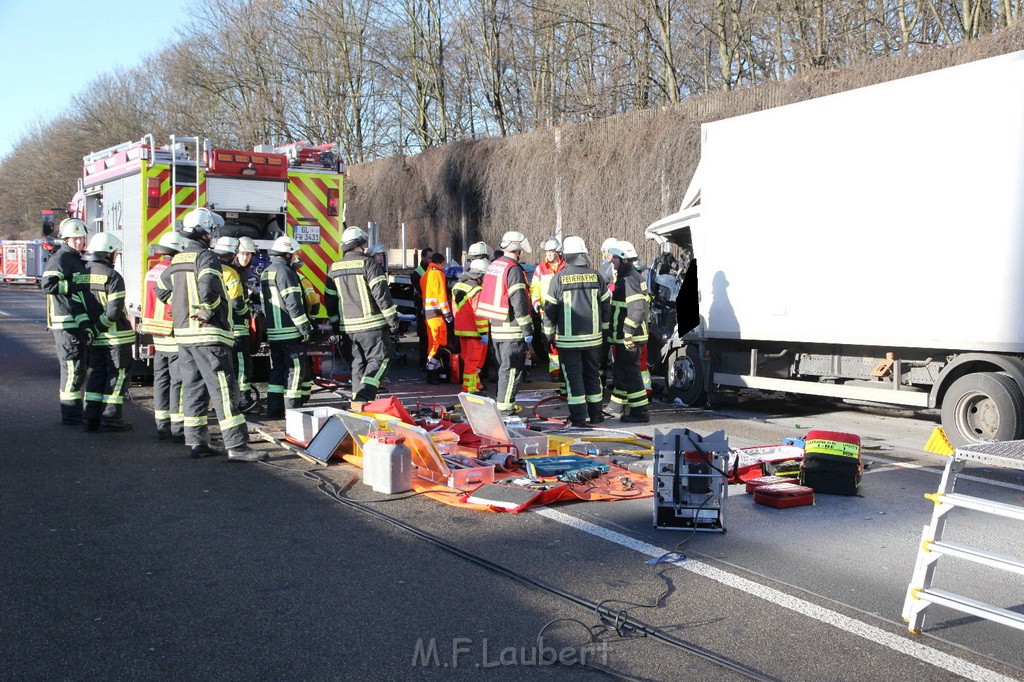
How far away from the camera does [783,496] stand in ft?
22.1

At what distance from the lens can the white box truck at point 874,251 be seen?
28.6ft

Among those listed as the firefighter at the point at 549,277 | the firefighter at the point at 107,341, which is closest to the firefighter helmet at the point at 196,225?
the firefighter at the point at 107,341

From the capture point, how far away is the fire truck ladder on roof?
39.8 ft

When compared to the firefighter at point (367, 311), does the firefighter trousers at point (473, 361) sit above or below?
below

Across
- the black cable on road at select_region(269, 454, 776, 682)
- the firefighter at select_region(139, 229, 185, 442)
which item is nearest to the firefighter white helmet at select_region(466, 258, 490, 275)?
the firefighter at select_region(139, 229, 185, 442)

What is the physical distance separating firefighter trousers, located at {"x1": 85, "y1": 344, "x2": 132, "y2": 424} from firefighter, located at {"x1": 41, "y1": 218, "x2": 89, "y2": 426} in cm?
16

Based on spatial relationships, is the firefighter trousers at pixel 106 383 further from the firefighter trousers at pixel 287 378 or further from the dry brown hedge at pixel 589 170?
the dry brown hedge at pixel 589 170

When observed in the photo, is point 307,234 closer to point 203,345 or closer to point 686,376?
point 203,345

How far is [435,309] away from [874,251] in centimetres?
594

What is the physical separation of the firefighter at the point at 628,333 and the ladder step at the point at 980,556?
20.4 feet

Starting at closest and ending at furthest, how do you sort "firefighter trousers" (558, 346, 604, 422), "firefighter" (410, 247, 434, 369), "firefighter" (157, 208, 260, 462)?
"firefighter" (157, 208, 260, 462) → "firefighter trousers" (558, 346, 604, 422) → "firefighter" (410, 247, 434, 369)

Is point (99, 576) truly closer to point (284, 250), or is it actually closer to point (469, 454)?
point (469, 454)

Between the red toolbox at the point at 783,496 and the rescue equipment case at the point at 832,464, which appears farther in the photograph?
the rescue equipment case at the point at 832,464

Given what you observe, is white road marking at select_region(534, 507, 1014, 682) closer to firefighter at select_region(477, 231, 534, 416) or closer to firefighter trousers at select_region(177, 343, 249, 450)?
firefighter trousers at select_region(177, 343, 249, 450)
